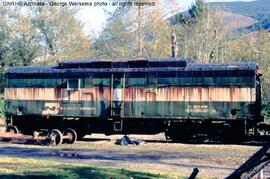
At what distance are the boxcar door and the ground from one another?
1728mm

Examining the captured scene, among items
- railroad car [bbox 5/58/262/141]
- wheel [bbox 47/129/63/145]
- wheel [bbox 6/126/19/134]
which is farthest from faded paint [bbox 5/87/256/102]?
wheel [bbox 47/129/63/145]

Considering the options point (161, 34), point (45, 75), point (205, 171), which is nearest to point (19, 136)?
point (45, 75)

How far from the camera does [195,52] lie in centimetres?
4978

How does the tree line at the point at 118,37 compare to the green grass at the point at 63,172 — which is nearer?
the green grass at the point at 63,172

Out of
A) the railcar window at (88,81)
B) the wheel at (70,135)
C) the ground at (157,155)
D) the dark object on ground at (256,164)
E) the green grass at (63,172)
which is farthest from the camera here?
the wheel at (70,135)

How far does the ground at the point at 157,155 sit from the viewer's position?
587 inches

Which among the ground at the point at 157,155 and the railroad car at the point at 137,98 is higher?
the railroad car at the point at 137,98

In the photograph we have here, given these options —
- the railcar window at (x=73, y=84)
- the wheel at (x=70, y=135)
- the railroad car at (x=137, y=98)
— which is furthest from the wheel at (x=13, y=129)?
the railcar window at (x=73, y=84)

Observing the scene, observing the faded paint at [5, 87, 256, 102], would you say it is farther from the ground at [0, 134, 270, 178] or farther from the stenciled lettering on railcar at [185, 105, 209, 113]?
the ground at [0, 134, 270, 178]

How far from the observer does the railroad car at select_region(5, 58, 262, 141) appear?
22016mm

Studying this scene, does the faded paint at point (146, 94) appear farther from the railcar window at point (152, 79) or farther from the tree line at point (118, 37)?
the tree line at point (118, 37)

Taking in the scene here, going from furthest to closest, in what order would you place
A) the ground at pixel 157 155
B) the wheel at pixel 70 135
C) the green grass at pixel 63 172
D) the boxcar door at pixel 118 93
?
the wheel at pixel 70 135, the boxcar door at pixel 118 93, the ground at pixel 157 155, the green grass at pixel 63 172

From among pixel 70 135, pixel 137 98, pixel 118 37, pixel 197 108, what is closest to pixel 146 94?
pixel 137 98

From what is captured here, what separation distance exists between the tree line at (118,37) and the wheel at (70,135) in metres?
21.5
